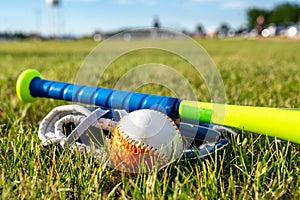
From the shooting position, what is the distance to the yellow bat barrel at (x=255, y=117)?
5.57 ft

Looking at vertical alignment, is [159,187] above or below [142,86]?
below

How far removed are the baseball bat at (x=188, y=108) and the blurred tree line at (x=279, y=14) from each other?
72.4 m

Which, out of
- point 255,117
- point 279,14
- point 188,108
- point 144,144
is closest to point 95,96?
point 188,108

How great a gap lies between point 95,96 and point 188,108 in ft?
1.84

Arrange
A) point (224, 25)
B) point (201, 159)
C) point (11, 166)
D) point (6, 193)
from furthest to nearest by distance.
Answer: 1. point (224, 25)
2. point (201, 159)
3. point (11, 166)
4. point (6, 193)

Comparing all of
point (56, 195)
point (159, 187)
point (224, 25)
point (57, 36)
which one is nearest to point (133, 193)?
point (159, 187)

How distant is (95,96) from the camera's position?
2.13 metres

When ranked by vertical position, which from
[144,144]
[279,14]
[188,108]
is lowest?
[144,144]

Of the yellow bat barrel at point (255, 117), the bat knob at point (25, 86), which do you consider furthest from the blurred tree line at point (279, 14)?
the yellow bat barrel at point (255, 117)

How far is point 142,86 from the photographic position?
3.85 m

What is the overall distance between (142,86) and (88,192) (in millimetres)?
2567

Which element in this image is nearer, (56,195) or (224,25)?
(56,195)

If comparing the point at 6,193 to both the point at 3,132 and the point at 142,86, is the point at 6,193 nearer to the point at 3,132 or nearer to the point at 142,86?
the point at 3,132

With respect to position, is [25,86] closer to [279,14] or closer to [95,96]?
[95,96]
